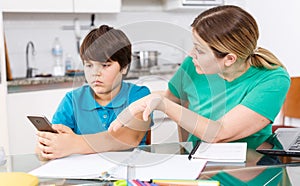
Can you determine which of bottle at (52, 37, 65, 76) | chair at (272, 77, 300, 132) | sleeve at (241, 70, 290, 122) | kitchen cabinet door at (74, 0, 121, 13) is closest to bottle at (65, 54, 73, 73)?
bottle at (52, 37, 65, 76)

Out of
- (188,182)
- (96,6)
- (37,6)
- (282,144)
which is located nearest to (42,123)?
(188,182)

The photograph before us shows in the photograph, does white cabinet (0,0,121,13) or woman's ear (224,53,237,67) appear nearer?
woman's ear (224,53,237,67)

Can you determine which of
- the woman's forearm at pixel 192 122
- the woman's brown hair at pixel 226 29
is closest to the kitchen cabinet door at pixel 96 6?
the woman's brown hair at pixel 226 29

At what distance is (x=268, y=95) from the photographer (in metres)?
1.38

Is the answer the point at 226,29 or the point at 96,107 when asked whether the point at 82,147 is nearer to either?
the point at 96,107

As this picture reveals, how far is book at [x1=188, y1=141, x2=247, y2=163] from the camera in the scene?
113 centimetres

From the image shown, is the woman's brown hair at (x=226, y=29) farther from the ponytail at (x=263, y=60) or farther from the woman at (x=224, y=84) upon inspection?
the ponytail at (x=263, y=60)

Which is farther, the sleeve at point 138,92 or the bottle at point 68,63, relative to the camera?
the bottle at point 68,63

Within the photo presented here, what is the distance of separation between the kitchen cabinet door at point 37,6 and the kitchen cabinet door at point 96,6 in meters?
0.07

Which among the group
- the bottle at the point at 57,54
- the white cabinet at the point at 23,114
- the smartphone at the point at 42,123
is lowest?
the white cabinet at the point at 23,114

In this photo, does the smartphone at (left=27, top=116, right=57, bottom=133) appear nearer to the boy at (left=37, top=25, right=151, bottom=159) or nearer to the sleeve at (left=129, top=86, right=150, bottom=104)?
the boy at (left=37, top=25, right=151, bottom=159)

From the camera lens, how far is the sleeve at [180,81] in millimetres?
1595

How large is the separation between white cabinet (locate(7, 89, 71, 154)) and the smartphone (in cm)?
162

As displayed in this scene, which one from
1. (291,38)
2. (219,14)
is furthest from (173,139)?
(291,38)
